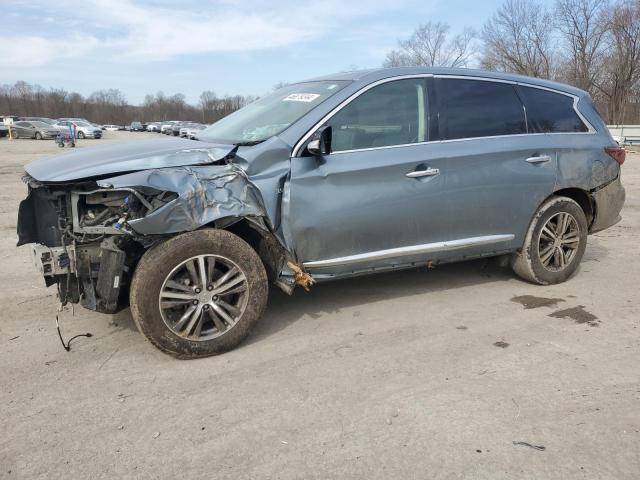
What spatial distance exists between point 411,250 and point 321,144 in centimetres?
114

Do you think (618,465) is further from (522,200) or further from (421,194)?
(522,200)

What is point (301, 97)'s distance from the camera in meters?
4.41

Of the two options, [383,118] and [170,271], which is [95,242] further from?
[383,118]

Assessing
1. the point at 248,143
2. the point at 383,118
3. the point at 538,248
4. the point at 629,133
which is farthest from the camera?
the point at 629,133

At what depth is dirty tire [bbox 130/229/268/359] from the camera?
3449 millimetres

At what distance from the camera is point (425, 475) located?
2.51 meters

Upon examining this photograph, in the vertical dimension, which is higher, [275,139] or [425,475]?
[275,139]

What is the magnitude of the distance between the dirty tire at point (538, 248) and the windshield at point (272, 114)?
2222 mm

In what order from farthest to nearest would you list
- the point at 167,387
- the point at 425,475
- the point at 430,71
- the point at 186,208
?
the point at 430,71
the point at 186,208
the point at 167,387
the point at 425,475

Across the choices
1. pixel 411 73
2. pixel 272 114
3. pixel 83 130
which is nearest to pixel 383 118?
pixel 411 73

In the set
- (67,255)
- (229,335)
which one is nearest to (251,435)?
(229,335)

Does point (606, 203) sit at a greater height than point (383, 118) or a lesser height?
lesser

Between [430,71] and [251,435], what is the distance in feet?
10.5

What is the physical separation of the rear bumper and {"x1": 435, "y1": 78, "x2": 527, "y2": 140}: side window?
1.15m
